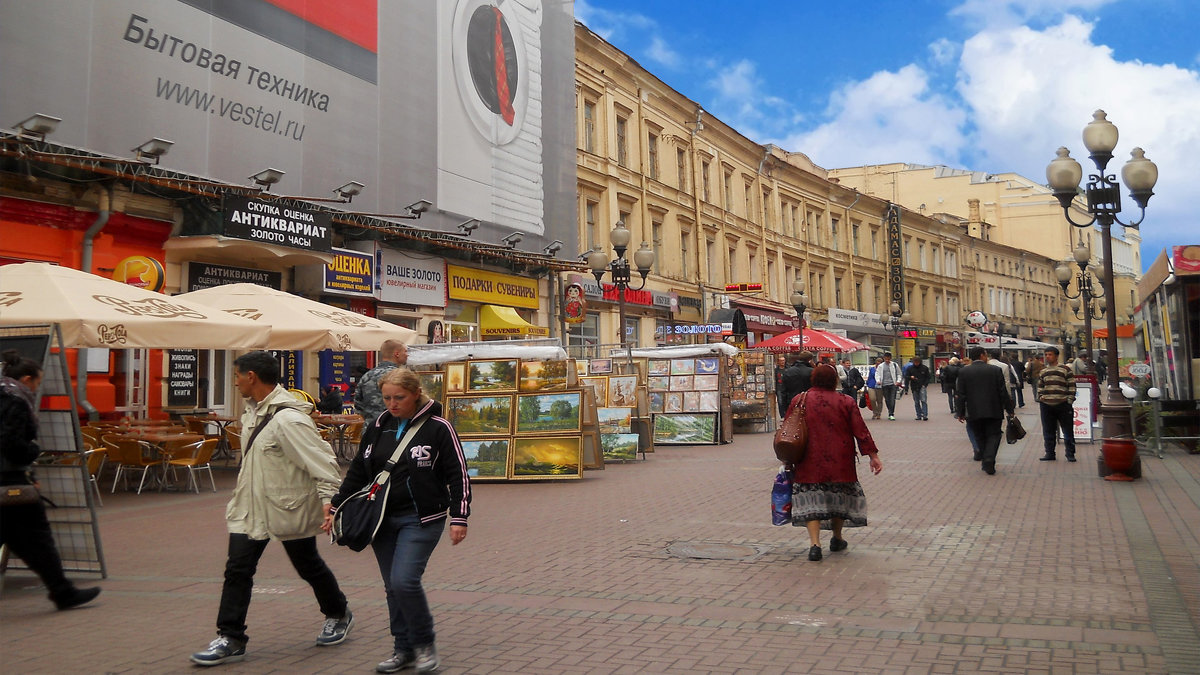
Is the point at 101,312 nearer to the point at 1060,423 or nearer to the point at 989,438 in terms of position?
the point at 989,438

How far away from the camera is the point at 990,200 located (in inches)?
3199

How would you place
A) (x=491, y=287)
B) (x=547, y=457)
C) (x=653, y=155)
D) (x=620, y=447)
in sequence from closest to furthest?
(x=547, y=457) < (x=620, y=447) < (x=491, y=287) < (x=653, y=155)

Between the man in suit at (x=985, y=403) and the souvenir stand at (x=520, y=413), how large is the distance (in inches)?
206

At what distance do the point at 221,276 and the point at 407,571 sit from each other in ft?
45.6

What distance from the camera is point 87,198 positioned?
1466 centimetres

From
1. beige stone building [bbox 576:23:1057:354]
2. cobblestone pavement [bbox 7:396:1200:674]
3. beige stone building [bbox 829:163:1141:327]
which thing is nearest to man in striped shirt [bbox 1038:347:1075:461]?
cobblestone pavement [bbox 7:396:1200:674]

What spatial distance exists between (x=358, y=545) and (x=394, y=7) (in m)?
18.7

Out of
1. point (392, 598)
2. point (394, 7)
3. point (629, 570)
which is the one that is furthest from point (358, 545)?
point (394, 7)

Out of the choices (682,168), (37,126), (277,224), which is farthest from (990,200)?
(37,126)

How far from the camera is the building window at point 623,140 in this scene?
3181 centimetres

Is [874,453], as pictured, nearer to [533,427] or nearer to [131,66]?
[533,427]

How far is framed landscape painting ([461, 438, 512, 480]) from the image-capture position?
1357cm

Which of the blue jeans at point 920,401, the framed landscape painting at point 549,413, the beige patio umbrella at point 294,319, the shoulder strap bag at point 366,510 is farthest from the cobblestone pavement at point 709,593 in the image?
the blue jeans at point 920,401

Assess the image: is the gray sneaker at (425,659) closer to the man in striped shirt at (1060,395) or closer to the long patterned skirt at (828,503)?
the long patterned skirt at (828,503)
